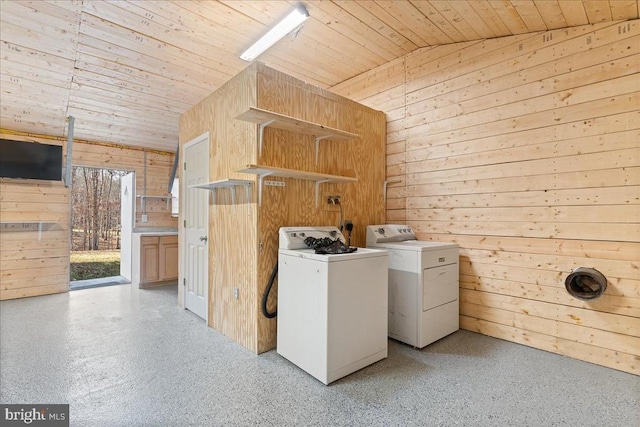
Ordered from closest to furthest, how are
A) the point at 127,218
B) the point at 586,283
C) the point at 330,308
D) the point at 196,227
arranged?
1. the point at 330,308
2. the point at 586,283
3. the point at 196,227
4. the point at 127,218

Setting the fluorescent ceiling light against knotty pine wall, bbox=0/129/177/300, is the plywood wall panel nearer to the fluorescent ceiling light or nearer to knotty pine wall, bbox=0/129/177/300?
the fluorescent ceiling light

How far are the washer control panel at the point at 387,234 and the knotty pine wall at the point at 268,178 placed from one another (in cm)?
23

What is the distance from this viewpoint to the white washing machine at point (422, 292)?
2725 millimetres

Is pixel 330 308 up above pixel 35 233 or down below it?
below

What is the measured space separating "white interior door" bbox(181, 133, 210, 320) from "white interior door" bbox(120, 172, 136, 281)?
7.80ft

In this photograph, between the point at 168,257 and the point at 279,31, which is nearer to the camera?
the point at 279,31

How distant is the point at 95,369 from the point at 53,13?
3.14 metres

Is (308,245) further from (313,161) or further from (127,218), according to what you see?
(127,218)

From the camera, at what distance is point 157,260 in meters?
5.11

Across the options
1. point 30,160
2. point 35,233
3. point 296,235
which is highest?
point 30,160

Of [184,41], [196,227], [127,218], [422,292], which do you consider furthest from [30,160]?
[422,292]

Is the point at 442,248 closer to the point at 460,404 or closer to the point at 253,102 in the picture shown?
the point at 460,404

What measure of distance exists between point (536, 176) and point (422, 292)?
146cm

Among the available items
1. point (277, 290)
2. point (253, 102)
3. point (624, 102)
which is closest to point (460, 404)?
point (277, 290)
